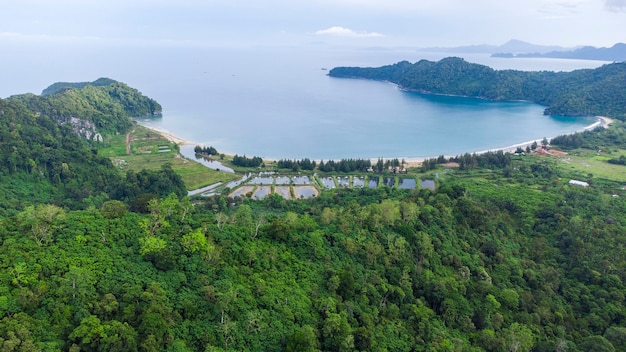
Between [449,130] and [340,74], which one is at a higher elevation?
[340,74]

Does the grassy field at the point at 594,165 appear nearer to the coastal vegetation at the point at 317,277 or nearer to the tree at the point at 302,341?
the coastal vegetation at the point at 317,277

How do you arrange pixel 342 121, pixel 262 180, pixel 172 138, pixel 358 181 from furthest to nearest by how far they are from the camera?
pixel 342 121 < pixel 172 138 < pixel 358 181 < pixel 262 180

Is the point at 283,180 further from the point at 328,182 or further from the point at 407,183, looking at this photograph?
the point at 407,183

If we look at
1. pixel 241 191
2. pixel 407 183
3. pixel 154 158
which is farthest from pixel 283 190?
pixel 154 158

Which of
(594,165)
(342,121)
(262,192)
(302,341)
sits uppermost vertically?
(342,121)

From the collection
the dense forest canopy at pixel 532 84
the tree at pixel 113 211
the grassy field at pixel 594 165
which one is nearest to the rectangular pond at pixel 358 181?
the grassy field at pixel 594 165

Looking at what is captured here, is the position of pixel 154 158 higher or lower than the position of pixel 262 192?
higher

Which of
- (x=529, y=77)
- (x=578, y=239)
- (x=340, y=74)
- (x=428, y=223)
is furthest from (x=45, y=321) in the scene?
(x=340, y=74)

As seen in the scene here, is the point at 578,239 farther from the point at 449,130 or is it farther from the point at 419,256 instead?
the point at 449,130
